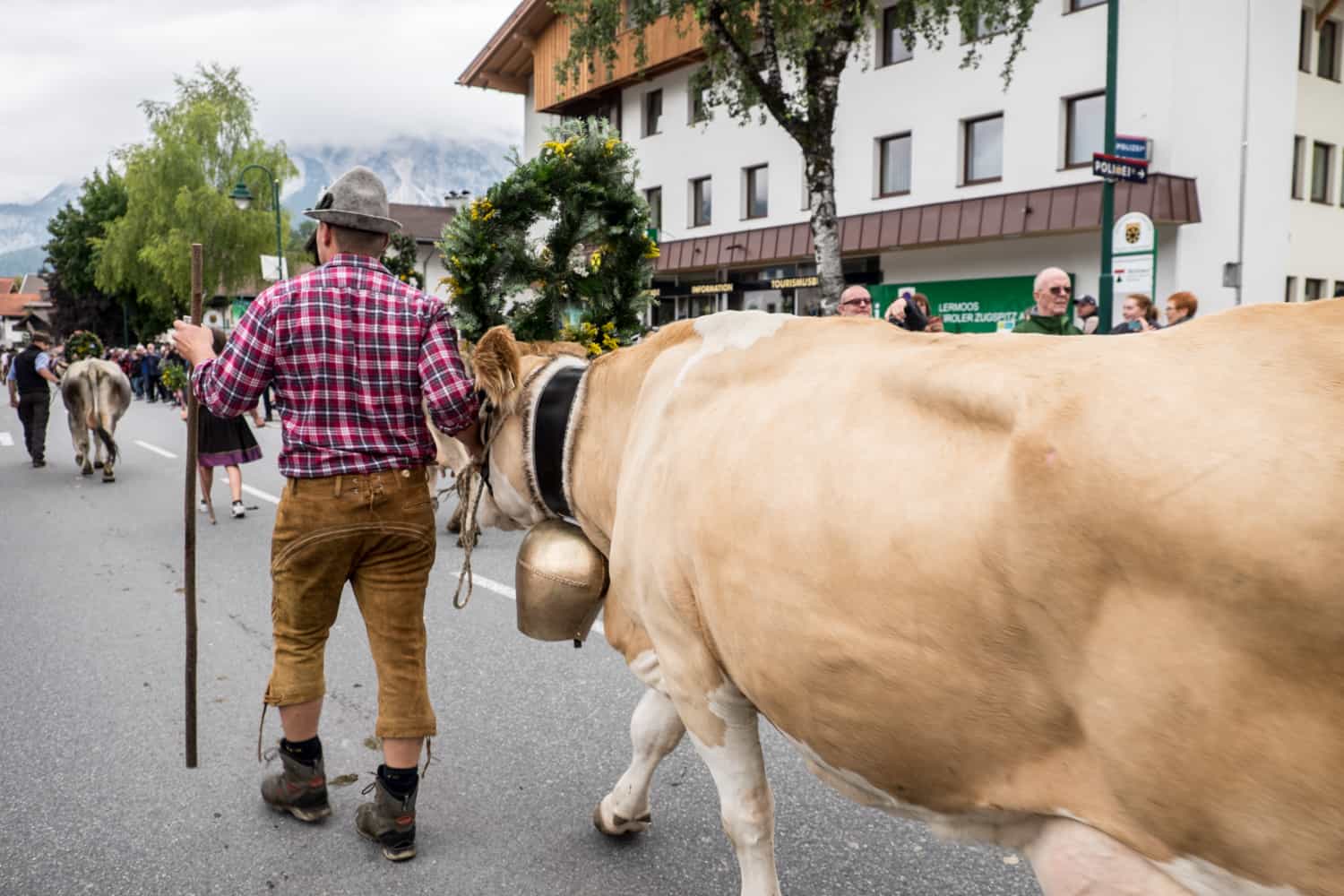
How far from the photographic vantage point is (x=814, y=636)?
1684 mm

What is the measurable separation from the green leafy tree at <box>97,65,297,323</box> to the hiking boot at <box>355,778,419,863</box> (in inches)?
1629

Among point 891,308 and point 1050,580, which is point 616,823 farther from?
point 891,308

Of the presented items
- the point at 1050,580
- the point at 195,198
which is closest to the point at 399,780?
the point at 1050,580

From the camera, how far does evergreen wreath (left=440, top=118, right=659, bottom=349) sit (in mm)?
4668

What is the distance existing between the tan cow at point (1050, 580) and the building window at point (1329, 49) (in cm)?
2084

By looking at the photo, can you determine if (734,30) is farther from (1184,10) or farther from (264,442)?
(264,442)

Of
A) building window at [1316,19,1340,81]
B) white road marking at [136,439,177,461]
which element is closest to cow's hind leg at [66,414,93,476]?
white road marking at [136,439,177,461]

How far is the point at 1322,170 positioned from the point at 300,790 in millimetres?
21090

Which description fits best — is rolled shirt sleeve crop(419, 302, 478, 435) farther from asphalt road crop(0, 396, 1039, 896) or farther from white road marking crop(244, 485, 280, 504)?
white road marking crop(244, 485, 280, 504)

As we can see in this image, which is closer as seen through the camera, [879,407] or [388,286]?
[879,407]

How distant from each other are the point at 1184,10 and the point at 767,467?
59.3 ft

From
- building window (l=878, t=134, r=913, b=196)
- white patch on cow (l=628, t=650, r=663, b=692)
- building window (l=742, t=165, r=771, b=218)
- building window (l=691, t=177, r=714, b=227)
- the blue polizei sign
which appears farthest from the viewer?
building window (l=691, t=177, r=714, b=227)

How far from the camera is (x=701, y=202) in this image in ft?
87.3

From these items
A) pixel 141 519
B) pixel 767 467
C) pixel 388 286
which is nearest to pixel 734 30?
pixel 141 519
